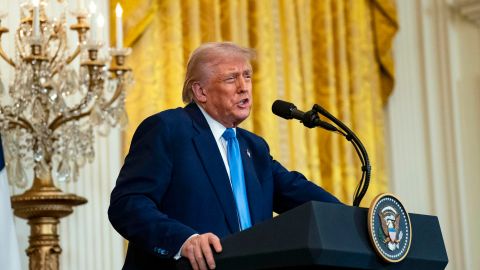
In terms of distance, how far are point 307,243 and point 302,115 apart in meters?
0.58

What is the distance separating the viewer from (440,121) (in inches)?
277

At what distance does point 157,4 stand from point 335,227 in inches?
135

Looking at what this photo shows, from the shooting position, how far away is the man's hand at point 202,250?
271 cm

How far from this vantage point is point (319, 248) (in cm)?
255

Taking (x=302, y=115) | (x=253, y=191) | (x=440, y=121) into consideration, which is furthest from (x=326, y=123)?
(x=440, y=121)

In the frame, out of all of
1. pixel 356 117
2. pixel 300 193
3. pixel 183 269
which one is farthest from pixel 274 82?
pixel 183 269

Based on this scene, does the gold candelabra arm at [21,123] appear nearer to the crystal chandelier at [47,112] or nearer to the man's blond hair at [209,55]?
the crystal chandelier at [47,112]

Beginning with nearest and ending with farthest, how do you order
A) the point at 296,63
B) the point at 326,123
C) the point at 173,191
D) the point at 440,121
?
the point at 326,123 → the point at 173,191 → the point at 296,63 → the point at 440,121

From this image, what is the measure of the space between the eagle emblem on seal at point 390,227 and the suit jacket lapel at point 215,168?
0.51 m

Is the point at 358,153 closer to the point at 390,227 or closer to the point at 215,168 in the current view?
the point at 390,227

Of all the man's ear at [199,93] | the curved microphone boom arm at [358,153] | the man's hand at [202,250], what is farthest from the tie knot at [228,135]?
the man's hand at [202,250]

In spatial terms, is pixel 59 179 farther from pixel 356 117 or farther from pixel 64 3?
pixel 356 117

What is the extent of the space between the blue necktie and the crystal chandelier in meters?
1.45

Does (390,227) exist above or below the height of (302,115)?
below
